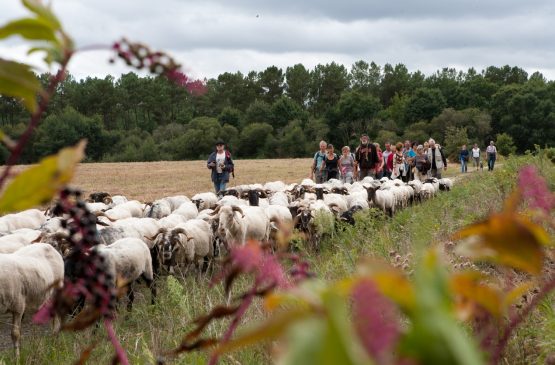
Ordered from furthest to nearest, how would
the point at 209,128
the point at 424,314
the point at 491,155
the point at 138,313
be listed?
the point at 209,128 → the point at 491,155 → the point at 138,313 → the point at 424,314

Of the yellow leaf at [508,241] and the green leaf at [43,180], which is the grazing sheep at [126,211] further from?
the yellow leaf at [508,241]

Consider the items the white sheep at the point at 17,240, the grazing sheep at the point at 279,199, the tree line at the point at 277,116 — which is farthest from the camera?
the tree line at the point at 277,116

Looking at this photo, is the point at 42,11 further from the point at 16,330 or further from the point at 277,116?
the point at 277,116

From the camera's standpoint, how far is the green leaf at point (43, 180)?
0.56 m

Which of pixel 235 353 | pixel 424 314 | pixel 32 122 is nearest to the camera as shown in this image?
pixel 424 314

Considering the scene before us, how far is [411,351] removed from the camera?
364 millimetres

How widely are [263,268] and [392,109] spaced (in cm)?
8829

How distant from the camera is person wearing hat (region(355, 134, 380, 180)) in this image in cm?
1898

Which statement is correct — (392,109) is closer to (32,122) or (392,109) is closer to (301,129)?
(301,129)

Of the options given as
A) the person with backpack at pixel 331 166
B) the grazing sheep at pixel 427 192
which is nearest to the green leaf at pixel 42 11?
the person with backpack at pixel 331 166

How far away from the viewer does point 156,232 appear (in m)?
9.45

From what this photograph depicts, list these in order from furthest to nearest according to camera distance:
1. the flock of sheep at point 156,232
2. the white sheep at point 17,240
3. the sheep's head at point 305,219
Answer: the sheep's head at point 305,219 → the white sheep at point 17,240 → the flock of sheep at point 156,232

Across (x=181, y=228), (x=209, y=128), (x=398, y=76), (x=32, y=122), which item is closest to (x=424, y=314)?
(x=32, y=122)

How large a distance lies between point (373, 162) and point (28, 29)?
19.1 m
